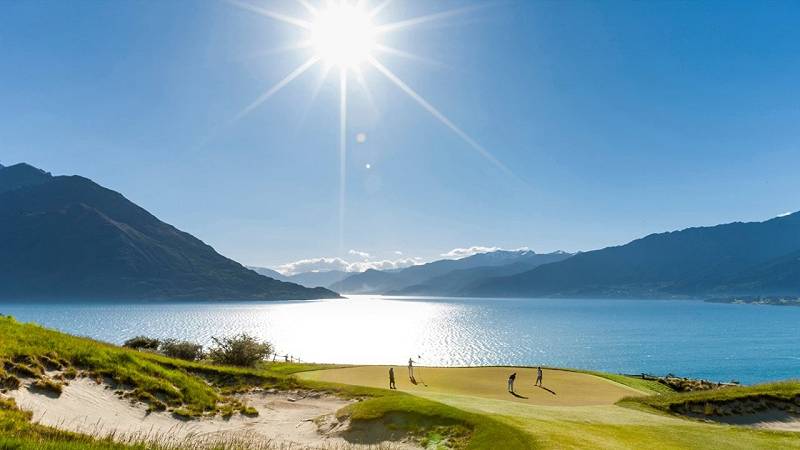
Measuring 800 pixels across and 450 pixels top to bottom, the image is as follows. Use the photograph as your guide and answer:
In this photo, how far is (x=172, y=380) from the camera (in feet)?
78.1

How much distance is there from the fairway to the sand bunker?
929cm

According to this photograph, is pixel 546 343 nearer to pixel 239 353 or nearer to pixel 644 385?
pixel 644 385

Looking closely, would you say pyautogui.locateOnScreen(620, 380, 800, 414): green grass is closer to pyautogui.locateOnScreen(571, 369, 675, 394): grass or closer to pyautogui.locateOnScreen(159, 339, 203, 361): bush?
pyautogui.locateOnScreen(571, 369, 675, 394): grass

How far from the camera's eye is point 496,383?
3641 cm

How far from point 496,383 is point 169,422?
2511 cm

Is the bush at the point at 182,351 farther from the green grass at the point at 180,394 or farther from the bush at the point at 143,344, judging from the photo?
the green grass at the point at 180,394

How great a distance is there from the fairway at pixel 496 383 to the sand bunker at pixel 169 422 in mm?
9290

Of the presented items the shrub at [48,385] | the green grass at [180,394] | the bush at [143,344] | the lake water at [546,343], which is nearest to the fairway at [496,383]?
the green grass at [180,394]

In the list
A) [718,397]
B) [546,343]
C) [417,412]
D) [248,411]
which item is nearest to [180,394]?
[248,411]

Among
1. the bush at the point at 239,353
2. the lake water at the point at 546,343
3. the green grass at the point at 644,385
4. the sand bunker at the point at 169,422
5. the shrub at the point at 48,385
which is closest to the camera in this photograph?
the sand bunker at the point at 169,422

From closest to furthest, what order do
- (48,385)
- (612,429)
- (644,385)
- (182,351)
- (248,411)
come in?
(48,385) → (612,429) → (248,411) → (644,385) → (182,351)

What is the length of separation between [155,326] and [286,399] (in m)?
162

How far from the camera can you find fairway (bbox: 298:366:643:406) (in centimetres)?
3062

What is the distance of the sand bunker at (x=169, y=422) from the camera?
55.3 feet
